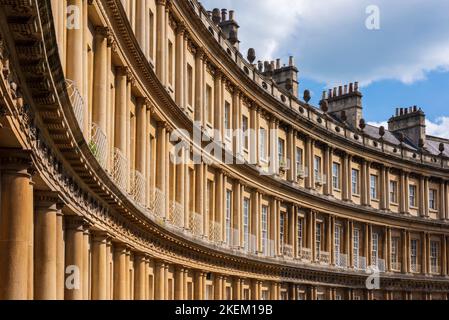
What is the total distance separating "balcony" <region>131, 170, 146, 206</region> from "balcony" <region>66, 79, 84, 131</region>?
786cm

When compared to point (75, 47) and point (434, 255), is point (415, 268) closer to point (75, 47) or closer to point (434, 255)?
point (434, 255)

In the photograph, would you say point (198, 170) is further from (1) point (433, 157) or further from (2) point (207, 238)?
(1) point (433, 157)

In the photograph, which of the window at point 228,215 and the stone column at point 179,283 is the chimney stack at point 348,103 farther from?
the stone column at point 179,283

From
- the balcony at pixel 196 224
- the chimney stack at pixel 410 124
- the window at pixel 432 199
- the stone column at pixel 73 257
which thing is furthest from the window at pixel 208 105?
the chimney stack at pixel 410 124

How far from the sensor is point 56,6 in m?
18.4

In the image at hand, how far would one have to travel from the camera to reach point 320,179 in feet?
178

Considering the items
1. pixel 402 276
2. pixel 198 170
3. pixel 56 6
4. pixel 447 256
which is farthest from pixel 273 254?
pixel 56 6

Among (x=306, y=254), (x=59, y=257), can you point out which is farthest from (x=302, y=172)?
(x=59, y=257)

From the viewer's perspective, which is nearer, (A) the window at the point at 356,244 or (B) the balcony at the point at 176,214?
(B) the balcony at the point at 176,214

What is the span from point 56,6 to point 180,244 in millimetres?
17296

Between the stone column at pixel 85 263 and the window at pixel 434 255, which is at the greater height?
the window at pixel 434 255

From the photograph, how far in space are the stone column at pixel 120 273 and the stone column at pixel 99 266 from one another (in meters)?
2.19

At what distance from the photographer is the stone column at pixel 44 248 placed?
18062mm

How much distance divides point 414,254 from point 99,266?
1651 inches
